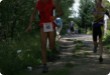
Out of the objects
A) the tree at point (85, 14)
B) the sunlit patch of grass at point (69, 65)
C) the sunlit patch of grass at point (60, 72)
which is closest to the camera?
the sunlit patch of grass at point (60, 72)

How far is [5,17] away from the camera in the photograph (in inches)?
614

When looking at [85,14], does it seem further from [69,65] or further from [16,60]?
[16,60]

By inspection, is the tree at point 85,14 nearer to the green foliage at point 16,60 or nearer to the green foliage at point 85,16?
the green foliage at point 85,16

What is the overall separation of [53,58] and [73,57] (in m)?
0.78

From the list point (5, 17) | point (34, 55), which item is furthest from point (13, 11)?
point (34, 55)

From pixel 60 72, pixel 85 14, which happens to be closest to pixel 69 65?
pixel 60 72

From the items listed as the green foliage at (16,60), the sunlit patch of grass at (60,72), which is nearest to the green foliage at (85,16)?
the green foliage at (16,60)

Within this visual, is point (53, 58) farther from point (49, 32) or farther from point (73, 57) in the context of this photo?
point (49, 32)

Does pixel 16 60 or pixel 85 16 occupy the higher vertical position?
pixel 85 16

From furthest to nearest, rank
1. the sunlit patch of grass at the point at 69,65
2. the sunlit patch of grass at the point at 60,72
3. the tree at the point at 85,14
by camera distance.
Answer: the tree at the point at 85,14 → the sunlit patch of grass at the point at 69,65 → the sunlit patch of grass at the point at 60,72

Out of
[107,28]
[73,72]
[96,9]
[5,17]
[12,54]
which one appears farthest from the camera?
[107,28]

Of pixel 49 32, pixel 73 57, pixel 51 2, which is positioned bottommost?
pixel 73 57

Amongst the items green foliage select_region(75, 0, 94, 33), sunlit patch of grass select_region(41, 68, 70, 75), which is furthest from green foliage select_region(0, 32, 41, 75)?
green foliage select_region(75, 0, 94, 33)

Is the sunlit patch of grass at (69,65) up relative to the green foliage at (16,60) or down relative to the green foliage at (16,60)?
down
